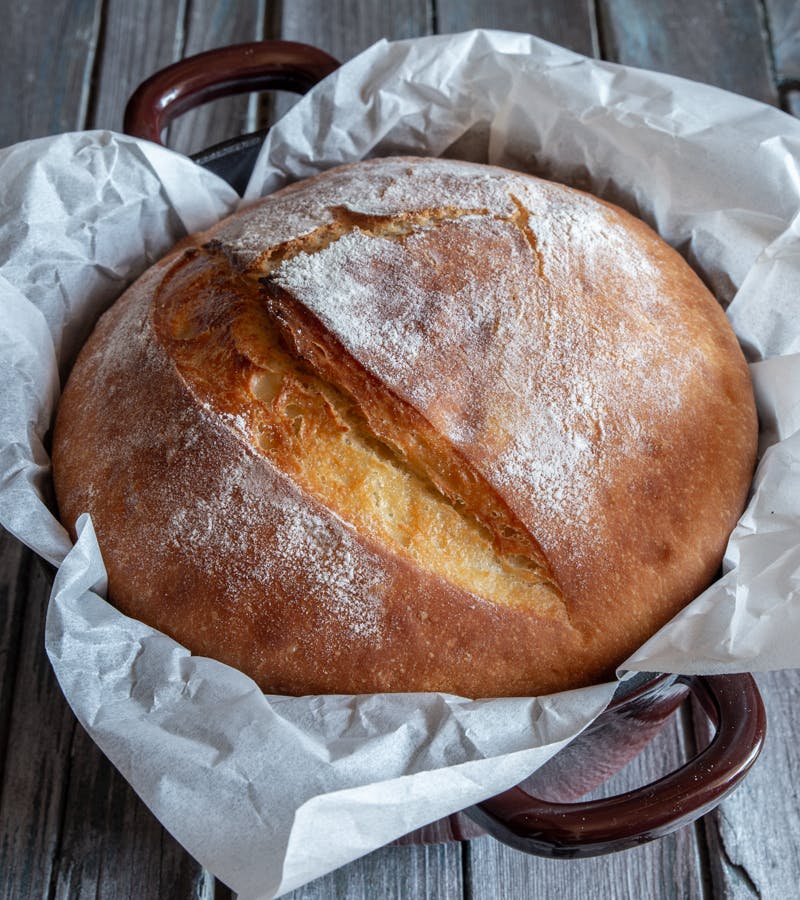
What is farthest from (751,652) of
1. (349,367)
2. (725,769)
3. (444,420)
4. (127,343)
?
(127,343)

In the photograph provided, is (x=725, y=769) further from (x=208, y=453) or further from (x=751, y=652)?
(x=208, y=453)

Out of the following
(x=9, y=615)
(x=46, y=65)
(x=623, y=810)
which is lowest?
(x=9, y=615)

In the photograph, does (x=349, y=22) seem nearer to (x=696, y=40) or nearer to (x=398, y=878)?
(x=696, y=40)

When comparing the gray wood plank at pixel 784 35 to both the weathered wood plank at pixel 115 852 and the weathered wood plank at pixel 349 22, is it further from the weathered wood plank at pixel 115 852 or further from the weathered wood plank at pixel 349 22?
the weathered wood plank at pixel 115 852

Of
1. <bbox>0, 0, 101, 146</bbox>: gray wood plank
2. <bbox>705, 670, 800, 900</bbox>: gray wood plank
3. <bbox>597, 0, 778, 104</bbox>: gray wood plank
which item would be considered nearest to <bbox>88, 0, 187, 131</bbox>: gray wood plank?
<bbox>0, 0, 101, 146</bbox>: gray wood plank

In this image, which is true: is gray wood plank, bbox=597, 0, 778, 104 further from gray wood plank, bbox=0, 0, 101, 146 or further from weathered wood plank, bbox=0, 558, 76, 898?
weathered wood plank, bbox=0, 558, 76, 898

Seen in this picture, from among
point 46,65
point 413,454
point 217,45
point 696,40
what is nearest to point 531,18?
point 696,40

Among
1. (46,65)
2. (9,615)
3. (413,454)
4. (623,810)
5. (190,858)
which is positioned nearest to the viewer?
(623,810)
